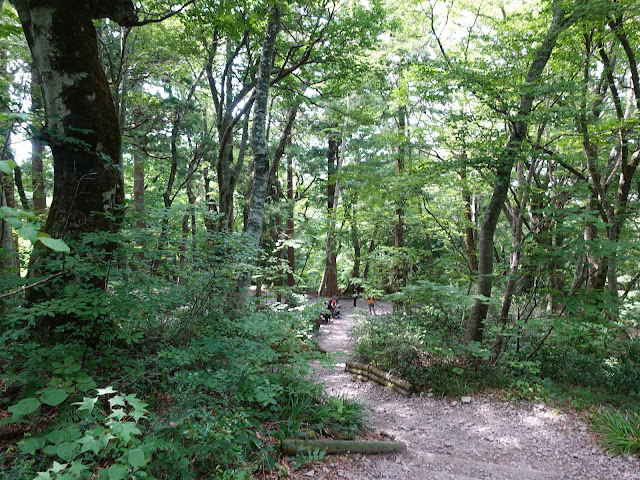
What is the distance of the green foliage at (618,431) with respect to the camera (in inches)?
165

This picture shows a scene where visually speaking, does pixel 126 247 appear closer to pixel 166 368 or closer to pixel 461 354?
pixel 166 368

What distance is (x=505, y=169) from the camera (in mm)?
6430

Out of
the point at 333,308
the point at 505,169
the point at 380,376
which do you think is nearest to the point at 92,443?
the point at 380,376

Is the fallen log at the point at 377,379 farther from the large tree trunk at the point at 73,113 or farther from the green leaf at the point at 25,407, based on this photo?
the green leaf at the point at 25,407

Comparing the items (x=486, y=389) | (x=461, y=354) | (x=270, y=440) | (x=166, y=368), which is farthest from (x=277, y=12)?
(x=486, y=389)

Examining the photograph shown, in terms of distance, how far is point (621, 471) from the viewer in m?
3.98

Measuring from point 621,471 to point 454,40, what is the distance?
11.9 m

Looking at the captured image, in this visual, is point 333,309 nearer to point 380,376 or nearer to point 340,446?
point 380,376

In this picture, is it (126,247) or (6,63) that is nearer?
(126,247)

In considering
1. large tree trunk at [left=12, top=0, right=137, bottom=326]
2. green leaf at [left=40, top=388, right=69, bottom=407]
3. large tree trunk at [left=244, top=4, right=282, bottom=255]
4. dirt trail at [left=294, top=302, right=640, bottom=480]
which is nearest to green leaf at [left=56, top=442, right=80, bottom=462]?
green leaf at [left=40, top=388, right=69, bottom=407]

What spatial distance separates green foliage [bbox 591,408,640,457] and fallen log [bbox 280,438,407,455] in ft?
8.95

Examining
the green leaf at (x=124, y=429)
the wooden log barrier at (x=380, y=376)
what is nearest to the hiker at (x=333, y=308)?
the wooden log barrier at (x=380, y=376)

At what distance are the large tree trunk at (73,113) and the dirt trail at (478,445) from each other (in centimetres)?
337

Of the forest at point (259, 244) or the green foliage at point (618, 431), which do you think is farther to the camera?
the green foliage at point (618, 431)
